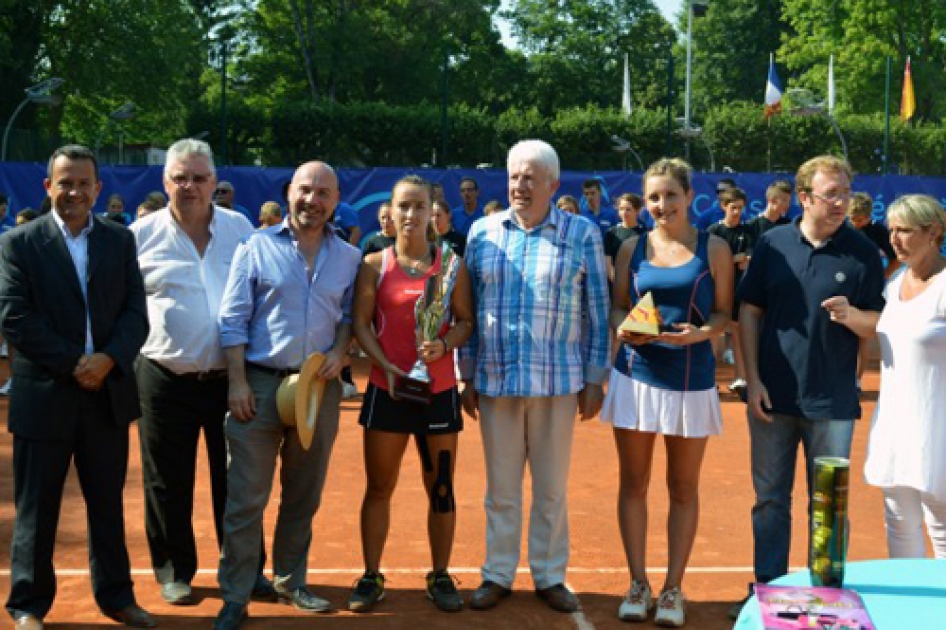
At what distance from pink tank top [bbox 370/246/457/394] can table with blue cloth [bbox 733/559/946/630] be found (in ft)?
7.57

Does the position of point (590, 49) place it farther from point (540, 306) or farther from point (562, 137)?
point (540, 306)

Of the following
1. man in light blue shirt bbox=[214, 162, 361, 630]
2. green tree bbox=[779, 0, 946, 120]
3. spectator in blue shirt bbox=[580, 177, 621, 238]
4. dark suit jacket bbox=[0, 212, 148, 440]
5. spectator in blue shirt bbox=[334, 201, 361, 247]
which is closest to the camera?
dark suit jacket bbox=[0, 212, 148, 440]

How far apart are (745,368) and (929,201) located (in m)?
1.14

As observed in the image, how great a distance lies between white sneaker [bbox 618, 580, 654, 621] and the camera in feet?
17.4

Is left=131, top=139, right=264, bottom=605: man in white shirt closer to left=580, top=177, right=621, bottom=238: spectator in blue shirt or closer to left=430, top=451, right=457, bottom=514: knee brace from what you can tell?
left=430, top=451, right=457, bottom=514: knee brace

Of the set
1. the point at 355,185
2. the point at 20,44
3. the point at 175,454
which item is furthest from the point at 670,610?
the point at 20,44

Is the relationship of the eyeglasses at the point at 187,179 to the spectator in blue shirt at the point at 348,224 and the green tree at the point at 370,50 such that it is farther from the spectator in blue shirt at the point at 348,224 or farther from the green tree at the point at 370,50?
the green tree at the point at 370,50

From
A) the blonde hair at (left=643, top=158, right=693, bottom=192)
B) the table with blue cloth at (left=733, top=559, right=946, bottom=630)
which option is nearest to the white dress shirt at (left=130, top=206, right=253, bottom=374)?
the blonde hair at (left=643, top=158, right=693, bottom=192)

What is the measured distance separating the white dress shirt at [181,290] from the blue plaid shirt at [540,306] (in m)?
1.25

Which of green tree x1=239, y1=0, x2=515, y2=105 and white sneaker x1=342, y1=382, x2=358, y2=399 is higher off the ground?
green tree x1=239, y1=0, x2=515, y2=105

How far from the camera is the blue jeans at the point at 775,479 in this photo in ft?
17.0

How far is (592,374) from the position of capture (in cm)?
548

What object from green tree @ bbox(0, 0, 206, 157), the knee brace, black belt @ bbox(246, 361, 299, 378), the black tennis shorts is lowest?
the knee brace

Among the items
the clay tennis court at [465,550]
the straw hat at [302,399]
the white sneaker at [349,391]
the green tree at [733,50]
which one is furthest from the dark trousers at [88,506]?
the green tree at [733,50]
